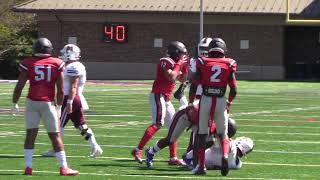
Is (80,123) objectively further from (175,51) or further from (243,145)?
(243,145)

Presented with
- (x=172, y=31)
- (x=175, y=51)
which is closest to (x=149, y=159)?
(x=175, y=51)

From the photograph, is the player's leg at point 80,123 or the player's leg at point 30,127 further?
the player's leg at point 80,123

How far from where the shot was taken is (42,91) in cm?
1173

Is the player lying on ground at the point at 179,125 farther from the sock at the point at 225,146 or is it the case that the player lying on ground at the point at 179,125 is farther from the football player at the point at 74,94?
the football player at the point at 74,94

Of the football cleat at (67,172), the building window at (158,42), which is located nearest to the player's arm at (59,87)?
the football cleat at (67,172)

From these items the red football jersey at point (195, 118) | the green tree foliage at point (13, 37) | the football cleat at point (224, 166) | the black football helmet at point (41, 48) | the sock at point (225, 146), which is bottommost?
the green tree foliage at point (13, 37)

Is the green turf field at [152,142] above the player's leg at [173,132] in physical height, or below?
below

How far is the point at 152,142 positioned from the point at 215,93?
16.8 feet

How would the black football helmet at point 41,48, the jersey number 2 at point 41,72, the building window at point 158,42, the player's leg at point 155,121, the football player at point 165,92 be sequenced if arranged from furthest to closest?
the building window at point 158,42, the player's leg at point 155,121, the football player at point 165,92, the black football helmet at point 41,48, the jersey number 2 at point 41,72

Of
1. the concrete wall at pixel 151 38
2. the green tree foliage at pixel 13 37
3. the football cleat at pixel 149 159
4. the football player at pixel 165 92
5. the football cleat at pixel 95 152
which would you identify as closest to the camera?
the football cleat at pixel 149 159

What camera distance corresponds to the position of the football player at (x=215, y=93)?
38.6 feet

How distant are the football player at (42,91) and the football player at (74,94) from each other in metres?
1.72

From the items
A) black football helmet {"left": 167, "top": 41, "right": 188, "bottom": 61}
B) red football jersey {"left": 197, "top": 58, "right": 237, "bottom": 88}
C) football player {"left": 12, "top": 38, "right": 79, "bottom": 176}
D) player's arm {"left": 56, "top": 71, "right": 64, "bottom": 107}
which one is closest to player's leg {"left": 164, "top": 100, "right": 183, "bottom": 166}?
black football helmet {"left": 167, "top": 41, "right": 188, "bottom": 61}

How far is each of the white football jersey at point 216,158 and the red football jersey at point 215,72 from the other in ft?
3.91
